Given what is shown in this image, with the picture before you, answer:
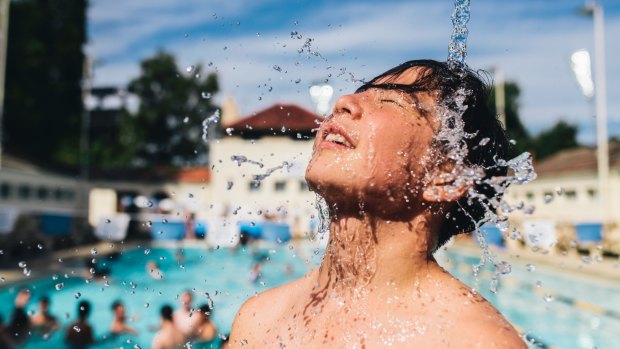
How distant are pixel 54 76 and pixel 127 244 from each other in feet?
51.8

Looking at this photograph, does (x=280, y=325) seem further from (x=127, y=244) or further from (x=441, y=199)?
(x=127, y=244)

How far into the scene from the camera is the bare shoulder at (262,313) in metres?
1.80

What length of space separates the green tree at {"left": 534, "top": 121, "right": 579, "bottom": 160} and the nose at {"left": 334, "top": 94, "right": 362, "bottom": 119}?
67817 millimetres

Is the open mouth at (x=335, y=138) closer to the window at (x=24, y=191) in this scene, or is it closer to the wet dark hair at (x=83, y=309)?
the wet dark hair at (x=83, y=309)

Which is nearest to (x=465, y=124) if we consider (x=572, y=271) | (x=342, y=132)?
(x=342, y=132)

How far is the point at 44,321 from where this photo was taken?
31.7 ft

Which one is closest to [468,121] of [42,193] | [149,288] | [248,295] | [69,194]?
[248,295]

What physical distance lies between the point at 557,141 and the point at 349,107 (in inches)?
2733

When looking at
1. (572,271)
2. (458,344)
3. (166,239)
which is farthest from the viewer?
(166,239)

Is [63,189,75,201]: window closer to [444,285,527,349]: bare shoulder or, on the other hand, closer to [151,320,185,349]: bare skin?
[151,320,185,349]: bare skin

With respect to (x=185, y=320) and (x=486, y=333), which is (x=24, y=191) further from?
(x=486, y=333)

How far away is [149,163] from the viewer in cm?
5678

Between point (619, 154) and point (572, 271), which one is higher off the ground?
point (619, 154)

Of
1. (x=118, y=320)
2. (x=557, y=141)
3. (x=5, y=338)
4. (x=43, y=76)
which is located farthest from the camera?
(x=557, y=141)
